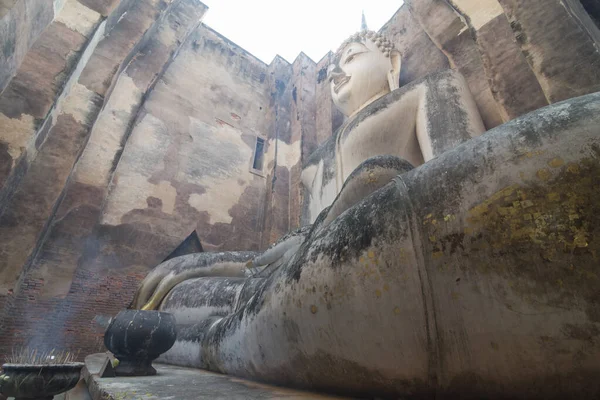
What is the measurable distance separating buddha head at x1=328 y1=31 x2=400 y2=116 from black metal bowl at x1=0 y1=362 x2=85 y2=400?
12.1ft

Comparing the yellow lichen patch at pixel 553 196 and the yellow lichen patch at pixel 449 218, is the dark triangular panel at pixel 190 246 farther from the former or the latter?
the yellow lichen patch at pixel 553 196

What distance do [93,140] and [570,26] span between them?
591 cm

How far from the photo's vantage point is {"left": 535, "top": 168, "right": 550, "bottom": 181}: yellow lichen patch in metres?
0.79

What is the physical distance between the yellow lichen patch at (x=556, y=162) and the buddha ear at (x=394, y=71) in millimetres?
3467

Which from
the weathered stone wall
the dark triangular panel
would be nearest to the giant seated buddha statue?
the weathered stone wall

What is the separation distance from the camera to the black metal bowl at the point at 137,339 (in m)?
1.70

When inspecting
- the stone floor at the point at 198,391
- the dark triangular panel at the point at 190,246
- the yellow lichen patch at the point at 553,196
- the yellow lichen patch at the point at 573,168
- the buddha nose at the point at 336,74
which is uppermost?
the buddha nose at the point at 336,74

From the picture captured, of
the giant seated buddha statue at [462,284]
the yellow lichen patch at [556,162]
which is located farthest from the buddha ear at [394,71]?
the yellow lichen patch at [556,162]

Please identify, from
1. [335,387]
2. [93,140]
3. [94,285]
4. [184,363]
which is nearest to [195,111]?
[93,140]

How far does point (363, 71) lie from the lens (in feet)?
13.1

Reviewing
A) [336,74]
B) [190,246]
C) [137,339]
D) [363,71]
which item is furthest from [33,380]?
[190,246]

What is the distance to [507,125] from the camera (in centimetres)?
94

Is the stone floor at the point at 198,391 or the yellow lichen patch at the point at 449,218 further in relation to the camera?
the stone floor at the point at 198,391

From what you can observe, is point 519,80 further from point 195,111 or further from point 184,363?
point 195,111
